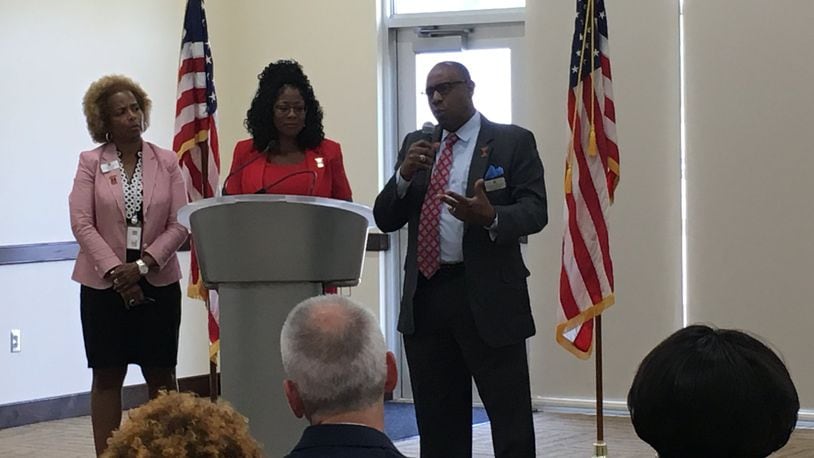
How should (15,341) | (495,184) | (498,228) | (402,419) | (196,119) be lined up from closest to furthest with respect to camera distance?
1. (498,228)
2. (495,184)
3. (196,119)
4. (15,341)
5. (402,419)

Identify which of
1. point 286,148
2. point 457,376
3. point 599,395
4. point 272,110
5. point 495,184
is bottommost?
point 599,395

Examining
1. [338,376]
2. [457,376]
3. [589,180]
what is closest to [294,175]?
[457,376]

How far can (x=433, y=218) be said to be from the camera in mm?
3701

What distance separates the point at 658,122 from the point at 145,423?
5523mm

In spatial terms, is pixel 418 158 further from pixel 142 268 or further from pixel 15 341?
pixel 15 341

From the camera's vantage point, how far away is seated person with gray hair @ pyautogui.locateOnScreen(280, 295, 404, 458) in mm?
1923

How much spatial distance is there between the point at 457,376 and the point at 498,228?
0.48 meters

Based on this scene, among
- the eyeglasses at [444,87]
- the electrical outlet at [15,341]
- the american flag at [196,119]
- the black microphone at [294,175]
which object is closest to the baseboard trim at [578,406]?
the american flag at [196,119]

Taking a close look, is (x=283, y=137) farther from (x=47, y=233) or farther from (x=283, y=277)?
(x=47, y=233)

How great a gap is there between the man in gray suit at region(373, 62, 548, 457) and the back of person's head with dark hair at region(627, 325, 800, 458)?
80.2 inches

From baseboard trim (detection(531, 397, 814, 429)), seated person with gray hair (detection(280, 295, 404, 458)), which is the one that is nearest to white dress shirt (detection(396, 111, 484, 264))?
seated person with gray hair (detection(280, 295, 404, 458))

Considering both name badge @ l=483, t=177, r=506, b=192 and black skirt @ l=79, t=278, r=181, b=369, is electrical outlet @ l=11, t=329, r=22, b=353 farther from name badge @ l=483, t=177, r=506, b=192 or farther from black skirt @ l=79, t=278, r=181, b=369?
name badge @ l=483, t=177, r=506, b=192

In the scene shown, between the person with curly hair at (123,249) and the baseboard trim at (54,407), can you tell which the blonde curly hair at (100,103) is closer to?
the person with curly hair at (123,249)

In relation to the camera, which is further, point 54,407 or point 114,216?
point 54,407
